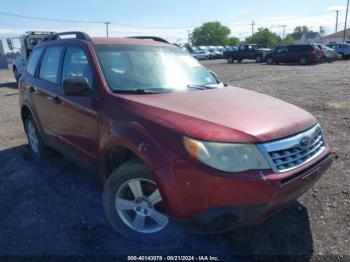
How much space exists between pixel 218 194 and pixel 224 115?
0.73 metres

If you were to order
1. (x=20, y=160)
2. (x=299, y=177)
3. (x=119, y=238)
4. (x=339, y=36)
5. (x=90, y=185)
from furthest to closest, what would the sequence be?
(x=339, y=36) < (x=20, y=160) < (x=90, y=185) < (x=119, y=238) < (x=299, y=177)

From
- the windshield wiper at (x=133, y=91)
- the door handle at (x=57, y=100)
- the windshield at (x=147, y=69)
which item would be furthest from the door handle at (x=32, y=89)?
the windshield wiper at (x=133, y=91)

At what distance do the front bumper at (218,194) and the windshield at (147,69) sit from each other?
1234 mm

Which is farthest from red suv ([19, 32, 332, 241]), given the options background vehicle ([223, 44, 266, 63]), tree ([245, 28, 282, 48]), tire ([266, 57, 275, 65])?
tree ([245, 28, 282, 48])

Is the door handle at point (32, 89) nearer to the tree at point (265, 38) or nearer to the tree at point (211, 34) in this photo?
the tree at point (265, 38)

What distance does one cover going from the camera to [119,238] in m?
3.19

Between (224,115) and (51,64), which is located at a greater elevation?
(51,64)

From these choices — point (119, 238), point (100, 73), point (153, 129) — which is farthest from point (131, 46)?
point (119, 238)

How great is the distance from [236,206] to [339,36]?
94.5 metres

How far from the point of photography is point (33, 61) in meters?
5.36

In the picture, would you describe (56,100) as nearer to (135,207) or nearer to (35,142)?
(35,142)

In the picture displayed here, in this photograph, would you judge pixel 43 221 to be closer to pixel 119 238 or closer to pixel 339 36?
pixel 119 238

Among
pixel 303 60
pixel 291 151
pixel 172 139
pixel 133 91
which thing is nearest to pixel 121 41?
pixel 133 91

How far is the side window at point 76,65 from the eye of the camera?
3.60 meters
